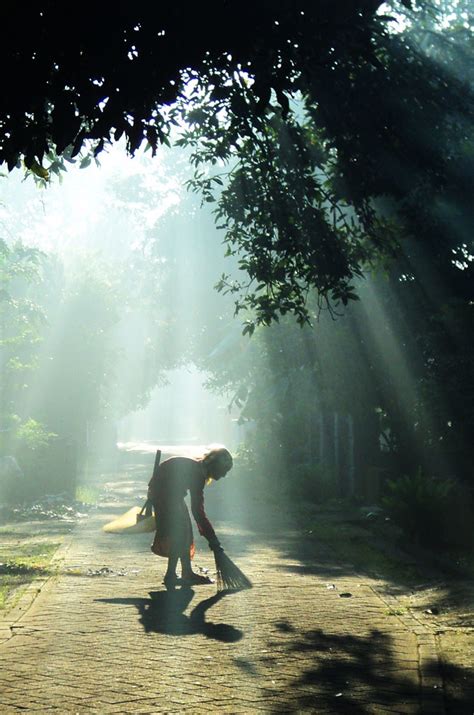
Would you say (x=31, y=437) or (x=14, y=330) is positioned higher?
(x=14, y=330)

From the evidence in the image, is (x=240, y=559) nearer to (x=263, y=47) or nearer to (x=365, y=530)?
(x=365, y=530)

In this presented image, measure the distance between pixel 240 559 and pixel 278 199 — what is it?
4879 millimetres

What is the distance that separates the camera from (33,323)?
29.6m

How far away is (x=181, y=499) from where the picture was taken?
11578 mm

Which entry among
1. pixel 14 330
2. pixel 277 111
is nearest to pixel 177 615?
pixel 277 111

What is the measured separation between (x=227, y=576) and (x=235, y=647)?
3002 millimetres

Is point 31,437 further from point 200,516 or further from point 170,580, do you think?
point 170,580

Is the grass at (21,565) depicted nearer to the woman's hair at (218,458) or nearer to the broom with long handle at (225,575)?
the broom with long handle at (225,575)

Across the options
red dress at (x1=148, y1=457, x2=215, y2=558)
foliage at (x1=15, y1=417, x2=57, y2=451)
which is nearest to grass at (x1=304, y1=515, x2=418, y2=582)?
red dress at (x1=148, y1=457, x2=215, y2=558)

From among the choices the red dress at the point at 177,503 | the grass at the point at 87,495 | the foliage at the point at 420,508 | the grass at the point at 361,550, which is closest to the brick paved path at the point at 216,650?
the red dress at the point at 177,503

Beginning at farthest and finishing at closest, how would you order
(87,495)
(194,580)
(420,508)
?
1. (87,495)
2. (420,508)
3. (194,580)

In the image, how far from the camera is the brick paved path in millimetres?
6520

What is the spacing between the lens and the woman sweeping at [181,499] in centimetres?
1142

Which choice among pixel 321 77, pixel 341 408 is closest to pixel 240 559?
pixel 321 77
